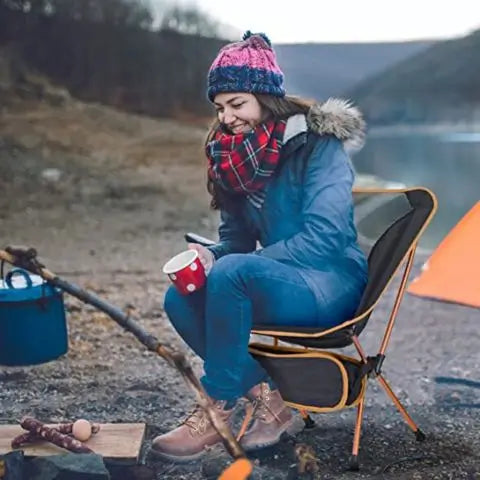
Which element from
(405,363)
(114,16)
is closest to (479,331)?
(405,363)

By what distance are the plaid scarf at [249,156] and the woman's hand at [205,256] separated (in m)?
0.17

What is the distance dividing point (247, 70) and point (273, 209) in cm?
34

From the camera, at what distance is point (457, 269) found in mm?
2367

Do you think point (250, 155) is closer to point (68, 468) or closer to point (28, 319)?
point (68, 468)

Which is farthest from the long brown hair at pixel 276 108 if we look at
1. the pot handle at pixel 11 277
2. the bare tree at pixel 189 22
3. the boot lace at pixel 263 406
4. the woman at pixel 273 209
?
the bare tree at pixel 189 22

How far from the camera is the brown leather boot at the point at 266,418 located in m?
2.38

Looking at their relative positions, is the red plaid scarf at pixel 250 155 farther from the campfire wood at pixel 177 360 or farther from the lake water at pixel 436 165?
the lake water at pixel 436 165

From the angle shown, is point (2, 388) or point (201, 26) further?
point (201, 26)

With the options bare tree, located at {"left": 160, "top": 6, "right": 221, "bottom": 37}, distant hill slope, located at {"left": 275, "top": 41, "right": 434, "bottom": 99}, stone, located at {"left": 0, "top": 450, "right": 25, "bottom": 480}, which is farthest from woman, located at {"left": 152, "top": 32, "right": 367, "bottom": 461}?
bare tree, located at {"left": 160, "top": 6, "right": 221, "bottom": 37}

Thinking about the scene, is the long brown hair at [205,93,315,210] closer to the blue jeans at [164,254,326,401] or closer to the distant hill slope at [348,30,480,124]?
the blue jeans at [164,254,326,401]

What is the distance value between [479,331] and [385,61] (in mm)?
→ 1110

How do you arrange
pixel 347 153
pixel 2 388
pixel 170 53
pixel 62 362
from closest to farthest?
pixel 347 153 < pixel 2 388 < pixel 62 362 < pixel 170 53

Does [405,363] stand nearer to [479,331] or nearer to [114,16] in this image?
[479,331]

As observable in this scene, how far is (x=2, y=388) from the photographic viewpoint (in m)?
2.92
